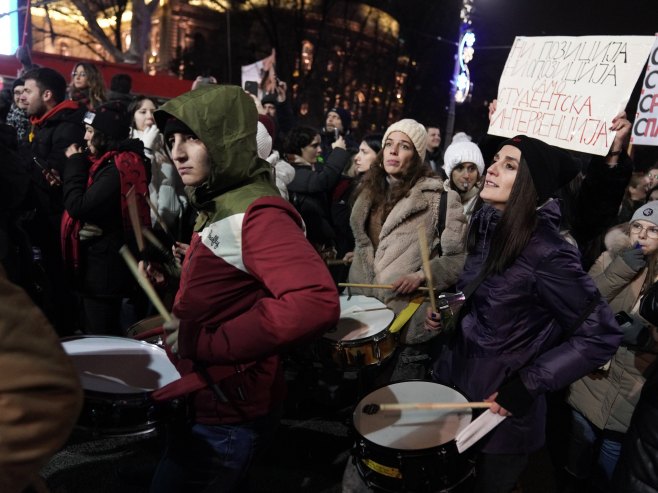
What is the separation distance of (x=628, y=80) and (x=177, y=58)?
3307cm

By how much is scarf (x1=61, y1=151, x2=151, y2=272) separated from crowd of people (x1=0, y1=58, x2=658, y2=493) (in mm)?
16

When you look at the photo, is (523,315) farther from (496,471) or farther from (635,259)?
(635,259)

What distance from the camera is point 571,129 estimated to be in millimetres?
3682

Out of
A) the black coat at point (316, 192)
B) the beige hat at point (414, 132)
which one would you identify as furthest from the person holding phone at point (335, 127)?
the beige hat at point (414, 132)

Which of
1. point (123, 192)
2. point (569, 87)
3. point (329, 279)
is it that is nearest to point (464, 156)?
point (569, 87)

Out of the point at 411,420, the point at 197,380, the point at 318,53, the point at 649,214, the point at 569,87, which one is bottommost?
the point at 411,420

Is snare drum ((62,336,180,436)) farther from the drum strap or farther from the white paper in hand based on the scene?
the white paper in hand

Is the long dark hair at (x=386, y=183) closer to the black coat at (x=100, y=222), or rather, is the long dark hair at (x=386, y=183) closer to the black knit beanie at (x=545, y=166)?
the black knit beanie at (x=545, y=166)

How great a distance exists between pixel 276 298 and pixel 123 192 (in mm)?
2657

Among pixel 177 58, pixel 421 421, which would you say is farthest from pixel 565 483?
pixel 177 58

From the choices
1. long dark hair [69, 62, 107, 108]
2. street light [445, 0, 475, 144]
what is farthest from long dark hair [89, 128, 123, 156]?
street light [445, 0, 475, 144]

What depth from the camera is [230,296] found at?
6.55 feet

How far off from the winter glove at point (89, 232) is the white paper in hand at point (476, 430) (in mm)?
3083

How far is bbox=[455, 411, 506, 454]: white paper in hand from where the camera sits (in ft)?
7.29
